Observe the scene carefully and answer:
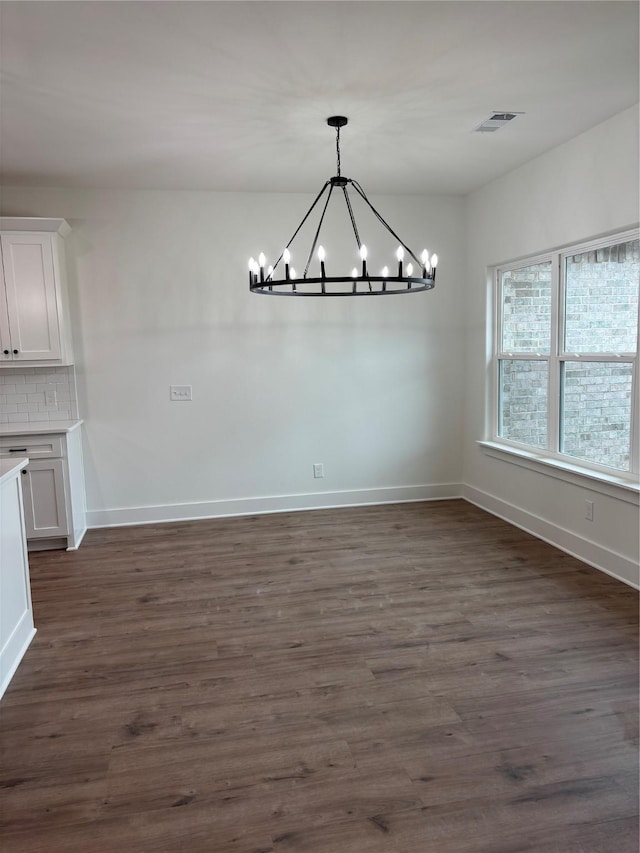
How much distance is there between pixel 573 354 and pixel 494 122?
1.61 m

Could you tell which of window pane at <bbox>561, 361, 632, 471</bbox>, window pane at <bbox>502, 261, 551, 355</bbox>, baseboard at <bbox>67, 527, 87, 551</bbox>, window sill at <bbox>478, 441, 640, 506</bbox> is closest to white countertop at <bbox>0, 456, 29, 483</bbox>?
baseboard at <bbox>67, 527, 87, 551</bbox>

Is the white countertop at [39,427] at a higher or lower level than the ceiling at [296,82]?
lower

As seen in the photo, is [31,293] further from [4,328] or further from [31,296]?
[4,328]

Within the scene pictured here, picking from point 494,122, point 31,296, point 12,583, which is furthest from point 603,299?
point 31,296

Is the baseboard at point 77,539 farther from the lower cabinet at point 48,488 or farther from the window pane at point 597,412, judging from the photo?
the window pane at point 597,412

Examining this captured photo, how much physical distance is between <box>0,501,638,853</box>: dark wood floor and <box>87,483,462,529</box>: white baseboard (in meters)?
0.89

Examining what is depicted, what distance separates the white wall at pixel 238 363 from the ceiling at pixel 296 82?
26.0 inches

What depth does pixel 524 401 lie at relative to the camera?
475 centimetres

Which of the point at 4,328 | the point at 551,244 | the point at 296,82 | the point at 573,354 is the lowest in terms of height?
the point at 573,354

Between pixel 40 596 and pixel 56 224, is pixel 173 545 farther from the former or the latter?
pixel 56 224

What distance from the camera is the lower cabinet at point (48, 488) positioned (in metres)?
4.29

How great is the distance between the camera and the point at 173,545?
4504 millimetres

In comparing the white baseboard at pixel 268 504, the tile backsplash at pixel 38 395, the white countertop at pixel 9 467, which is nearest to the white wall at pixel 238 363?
the white baseboard at pixel 268 504

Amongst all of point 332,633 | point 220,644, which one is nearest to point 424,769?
point 332,633
